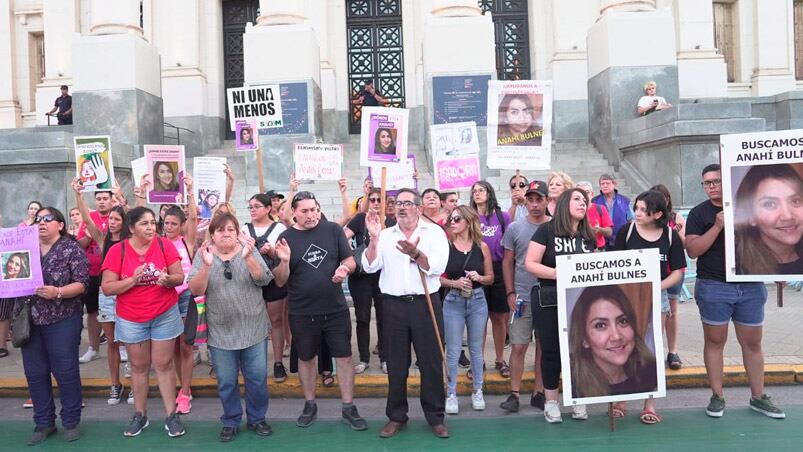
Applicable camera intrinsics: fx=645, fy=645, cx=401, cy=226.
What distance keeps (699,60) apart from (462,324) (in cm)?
1433

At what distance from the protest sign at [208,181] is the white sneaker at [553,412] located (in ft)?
16.7

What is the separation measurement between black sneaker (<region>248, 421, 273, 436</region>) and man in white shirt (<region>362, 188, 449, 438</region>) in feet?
3.27

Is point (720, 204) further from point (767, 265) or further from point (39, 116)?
point (39, 116)

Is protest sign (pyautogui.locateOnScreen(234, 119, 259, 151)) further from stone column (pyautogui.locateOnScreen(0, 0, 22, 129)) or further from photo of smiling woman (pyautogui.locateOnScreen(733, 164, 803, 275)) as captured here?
stone column (pyautogui.locateOnScreen(0, 0, 22, 129))

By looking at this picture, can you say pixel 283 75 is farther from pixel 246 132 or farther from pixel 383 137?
pixel 383 137

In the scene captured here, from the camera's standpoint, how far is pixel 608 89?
13992 millimetres

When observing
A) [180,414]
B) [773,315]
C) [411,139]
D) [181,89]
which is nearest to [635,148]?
[773,315]

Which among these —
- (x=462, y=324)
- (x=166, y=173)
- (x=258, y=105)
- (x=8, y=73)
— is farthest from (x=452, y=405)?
(x=8, y=73)

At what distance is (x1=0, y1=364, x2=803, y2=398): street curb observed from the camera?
642 centimetres

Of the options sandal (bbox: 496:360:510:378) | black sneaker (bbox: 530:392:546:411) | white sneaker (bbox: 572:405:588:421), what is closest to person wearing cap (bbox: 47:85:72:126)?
sandal (bbox: 496:360:510:378)

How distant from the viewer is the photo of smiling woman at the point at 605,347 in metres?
5.24

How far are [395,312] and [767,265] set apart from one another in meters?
3.13

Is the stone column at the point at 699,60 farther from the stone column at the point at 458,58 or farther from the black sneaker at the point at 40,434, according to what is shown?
the black sneaker at the point at 40,434

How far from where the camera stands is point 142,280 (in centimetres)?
539
